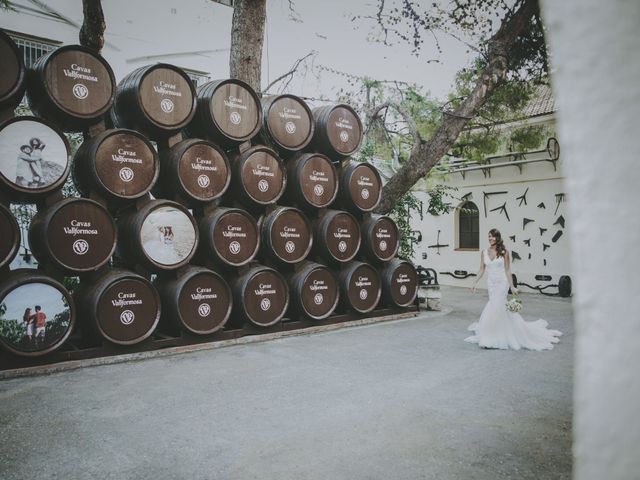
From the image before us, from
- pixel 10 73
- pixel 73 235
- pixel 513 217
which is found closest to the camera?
pixel 10 73

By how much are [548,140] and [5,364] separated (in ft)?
42.3

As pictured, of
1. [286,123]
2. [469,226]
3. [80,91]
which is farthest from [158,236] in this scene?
[469,226]

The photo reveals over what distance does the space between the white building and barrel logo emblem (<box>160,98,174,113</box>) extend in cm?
944

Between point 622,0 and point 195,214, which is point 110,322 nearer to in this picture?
point 195,214

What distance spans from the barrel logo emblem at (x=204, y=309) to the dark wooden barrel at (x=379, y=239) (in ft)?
10.3

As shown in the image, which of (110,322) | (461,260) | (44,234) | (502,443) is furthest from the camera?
(461,260)

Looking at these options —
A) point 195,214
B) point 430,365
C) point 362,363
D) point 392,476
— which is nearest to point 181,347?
point 195,214

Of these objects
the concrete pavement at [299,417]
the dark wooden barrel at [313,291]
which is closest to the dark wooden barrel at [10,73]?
the concrete pavement at [299,417]

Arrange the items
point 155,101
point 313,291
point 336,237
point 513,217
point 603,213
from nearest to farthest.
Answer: point 603,213
point 155,101
point 313,291
point 336,237
point 513,217

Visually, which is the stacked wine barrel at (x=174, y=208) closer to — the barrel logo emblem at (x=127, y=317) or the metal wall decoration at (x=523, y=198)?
the barrel logo emblem at (x=127, y=317)

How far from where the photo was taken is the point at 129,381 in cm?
498

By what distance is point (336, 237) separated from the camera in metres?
7.96

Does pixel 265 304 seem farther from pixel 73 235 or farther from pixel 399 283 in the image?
pixel 399 283

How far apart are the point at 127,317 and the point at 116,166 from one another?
1.80 m
